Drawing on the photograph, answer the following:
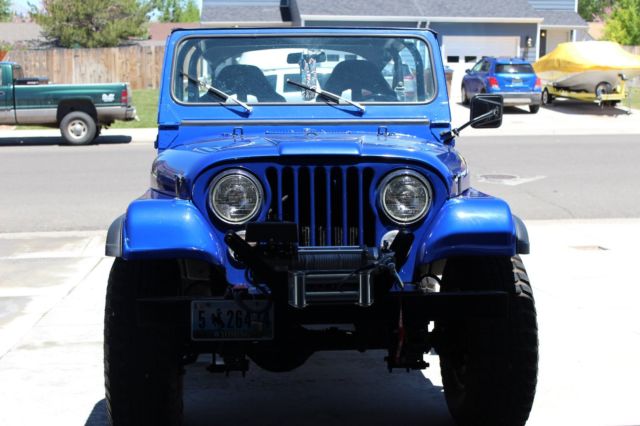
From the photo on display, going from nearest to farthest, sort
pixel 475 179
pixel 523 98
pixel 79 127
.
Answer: pixel 475 179 < pixel 79 127 < pixel 523 98

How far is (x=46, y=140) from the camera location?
21312 mm

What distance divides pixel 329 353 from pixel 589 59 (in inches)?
914

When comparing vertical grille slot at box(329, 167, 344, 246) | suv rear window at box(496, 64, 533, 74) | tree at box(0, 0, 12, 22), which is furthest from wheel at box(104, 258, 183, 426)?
tree at box(0, 0, 12, 22)

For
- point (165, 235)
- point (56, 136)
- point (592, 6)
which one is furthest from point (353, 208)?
point (592, 6)

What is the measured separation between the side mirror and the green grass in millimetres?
13976

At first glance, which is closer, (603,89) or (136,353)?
(136,353)

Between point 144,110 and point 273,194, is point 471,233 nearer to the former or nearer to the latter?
point 273,194

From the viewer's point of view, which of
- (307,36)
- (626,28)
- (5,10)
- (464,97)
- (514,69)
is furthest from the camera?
(5,10)

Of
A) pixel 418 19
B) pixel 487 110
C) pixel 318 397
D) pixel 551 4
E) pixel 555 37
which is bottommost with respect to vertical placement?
pixel 318 397

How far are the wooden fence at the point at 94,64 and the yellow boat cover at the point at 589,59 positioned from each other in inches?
621

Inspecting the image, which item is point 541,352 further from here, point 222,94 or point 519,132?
point 519,132

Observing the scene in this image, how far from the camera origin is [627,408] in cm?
511

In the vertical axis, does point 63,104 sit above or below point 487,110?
below

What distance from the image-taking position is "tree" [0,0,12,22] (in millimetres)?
91812
